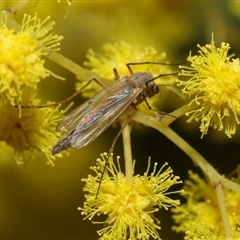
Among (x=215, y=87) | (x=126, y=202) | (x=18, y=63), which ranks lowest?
(x=126, y=202)

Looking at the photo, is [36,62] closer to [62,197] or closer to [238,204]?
[238,204]

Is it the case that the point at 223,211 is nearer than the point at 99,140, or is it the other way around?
the point at 223,211

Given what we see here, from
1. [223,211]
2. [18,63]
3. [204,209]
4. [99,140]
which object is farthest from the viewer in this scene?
[99,140]

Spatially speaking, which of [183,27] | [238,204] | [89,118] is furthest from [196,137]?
[89,118]

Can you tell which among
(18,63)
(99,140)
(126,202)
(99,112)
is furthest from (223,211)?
(99,140)

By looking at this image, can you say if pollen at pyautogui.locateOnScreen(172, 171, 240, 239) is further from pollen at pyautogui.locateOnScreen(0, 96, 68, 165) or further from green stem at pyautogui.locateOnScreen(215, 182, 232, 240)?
pollen at pyautogui.locateOnScreen(0, 96, 68, 165)

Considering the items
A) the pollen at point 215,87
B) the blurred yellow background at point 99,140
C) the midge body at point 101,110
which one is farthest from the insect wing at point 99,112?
the blurred yellow background at point 99,140

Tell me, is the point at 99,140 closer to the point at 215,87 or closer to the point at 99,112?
the point at 99,112
